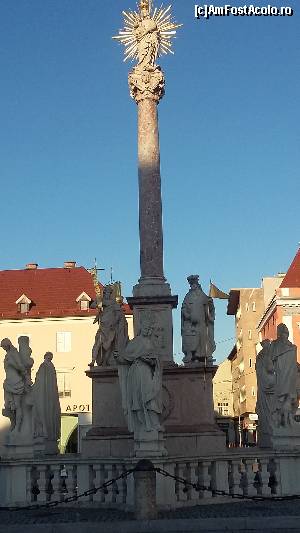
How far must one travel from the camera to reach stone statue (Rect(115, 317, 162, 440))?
12180mm

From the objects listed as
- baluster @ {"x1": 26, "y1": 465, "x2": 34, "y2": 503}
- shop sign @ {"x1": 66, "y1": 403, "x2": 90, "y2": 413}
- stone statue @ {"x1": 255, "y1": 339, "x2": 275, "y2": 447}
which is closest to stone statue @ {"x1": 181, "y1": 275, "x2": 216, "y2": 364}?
stone statue @ {"x1": 255, "y1": 339, "x2": 275, "y2": 447}

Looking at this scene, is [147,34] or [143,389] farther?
[147,34]

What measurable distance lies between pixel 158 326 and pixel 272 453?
4.45 m

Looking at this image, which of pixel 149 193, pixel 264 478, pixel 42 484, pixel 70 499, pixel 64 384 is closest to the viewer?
pixel 70 499

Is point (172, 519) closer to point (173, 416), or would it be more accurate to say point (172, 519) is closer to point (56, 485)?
point (56, 485)

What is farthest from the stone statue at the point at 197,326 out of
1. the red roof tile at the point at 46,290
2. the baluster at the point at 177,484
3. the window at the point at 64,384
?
the red roof tile at the point at 46,290

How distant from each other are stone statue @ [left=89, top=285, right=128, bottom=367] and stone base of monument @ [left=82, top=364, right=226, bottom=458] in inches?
23.5

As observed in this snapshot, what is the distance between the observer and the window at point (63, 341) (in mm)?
45125

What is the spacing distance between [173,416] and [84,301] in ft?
101

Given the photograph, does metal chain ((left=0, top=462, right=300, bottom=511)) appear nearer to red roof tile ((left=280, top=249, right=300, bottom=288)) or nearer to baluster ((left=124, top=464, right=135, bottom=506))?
baluster ((left=124, top=464, right=135, bottom=506))

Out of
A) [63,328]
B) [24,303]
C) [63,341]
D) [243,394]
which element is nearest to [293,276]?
[63,328]

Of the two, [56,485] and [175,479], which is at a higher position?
[175,479]

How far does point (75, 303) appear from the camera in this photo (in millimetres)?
46094

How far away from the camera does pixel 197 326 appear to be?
1606 cm
